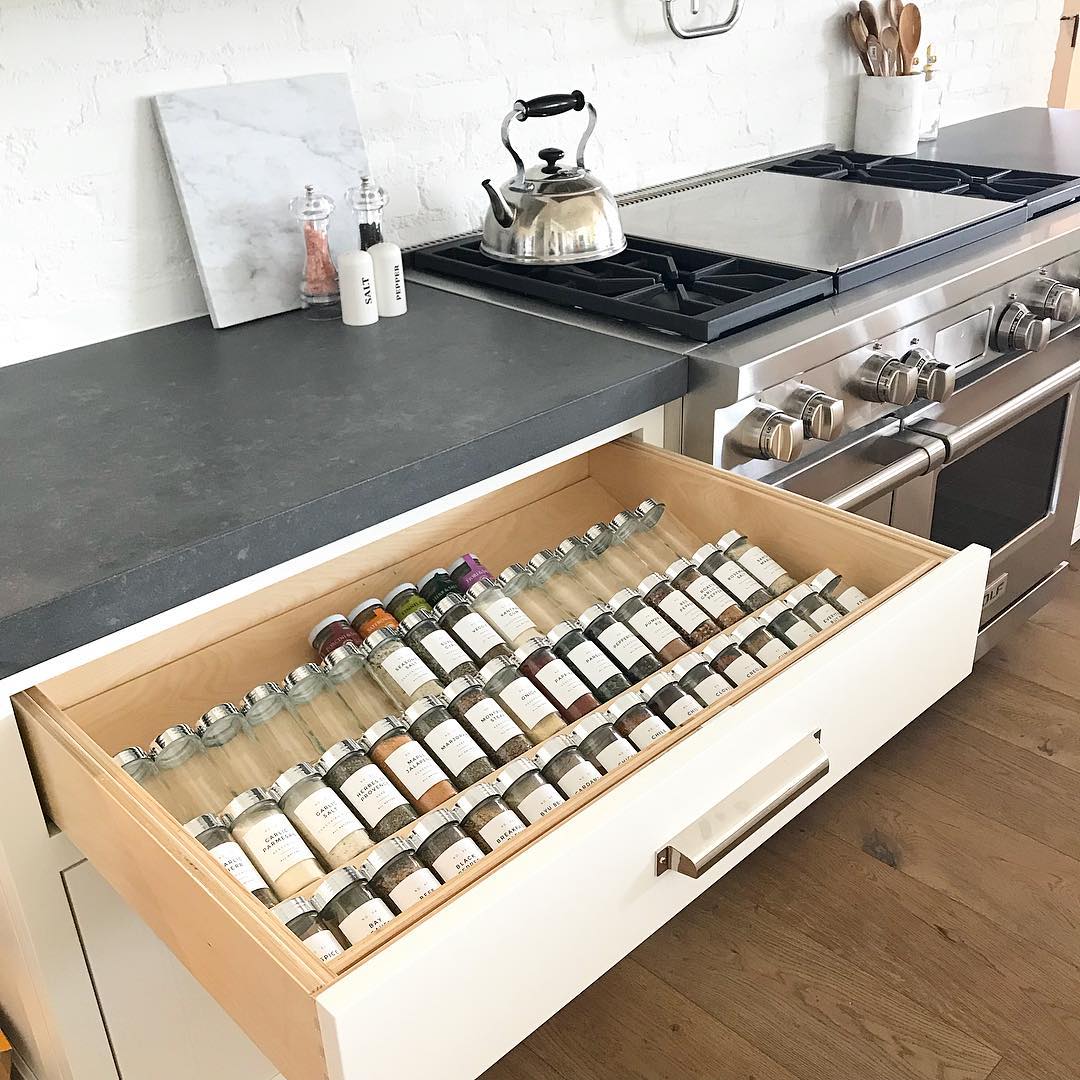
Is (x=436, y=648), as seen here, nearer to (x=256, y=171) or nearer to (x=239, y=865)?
(x=239, y=865)

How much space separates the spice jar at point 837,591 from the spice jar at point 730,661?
0.10 m

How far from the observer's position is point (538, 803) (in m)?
1.01

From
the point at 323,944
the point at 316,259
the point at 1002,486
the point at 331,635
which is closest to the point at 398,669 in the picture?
the point at 331,635

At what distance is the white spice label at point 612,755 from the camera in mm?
1067

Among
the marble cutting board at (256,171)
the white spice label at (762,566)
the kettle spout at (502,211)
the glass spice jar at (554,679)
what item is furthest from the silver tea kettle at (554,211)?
the glass spice jar at (554,679)

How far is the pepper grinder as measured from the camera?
159 cm

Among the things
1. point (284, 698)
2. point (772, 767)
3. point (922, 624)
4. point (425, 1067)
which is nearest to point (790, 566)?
point (922, 624)

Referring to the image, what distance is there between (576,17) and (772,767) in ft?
4.92

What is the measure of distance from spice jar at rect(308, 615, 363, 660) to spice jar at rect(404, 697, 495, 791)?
5.7 inches

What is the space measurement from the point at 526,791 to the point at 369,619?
13.0 inches

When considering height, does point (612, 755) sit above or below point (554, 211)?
below

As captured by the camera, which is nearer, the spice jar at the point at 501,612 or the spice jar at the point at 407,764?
the spice jar at the point at 407,764

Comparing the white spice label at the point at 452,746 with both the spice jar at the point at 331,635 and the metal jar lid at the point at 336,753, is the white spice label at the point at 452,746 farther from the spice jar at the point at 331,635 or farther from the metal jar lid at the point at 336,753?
the spice jar at the point at 331,635

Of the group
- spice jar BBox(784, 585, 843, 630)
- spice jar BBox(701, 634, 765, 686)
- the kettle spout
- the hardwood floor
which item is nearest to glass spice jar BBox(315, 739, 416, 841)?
spice jar BBox(701, 634, 765, 686)
